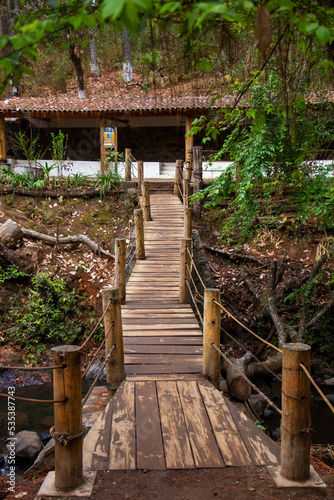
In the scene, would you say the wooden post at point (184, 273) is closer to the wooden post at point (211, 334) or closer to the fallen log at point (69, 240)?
the wooden post at point (211, 334)

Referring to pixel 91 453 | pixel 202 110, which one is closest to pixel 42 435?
pixel 91 453

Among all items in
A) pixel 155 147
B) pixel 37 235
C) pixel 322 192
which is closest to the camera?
pixel 322 192

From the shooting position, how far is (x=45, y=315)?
8.98m

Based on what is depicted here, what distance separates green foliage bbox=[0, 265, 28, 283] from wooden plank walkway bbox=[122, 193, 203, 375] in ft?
9.83

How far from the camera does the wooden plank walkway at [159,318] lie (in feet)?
13.7

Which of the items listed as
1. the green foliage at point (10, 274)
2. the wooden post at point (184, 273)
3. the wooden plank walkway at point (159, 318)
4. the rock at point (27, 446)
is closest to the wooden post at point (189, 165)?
the wooden plank walkway at point (159, 318)

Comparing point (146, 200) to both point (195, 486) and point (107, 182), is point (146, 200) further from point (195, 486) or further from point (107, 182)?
point (195, 486)

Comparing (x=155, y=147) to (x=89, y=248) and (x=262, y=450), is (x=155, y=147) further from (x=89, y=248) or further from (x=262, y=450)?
(x=262, y=450)

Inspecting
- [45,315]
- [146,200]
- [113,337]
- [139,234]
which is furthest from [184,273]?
[146,200]

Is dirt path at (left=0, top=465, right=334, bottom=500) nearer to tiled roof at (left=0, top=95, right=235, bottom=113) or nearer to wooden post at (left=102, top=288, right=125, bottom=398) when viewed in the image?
wooden post at (left=102, top=288, right=125, bottom=398)

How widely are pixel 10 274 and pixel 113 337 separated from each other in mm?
6338

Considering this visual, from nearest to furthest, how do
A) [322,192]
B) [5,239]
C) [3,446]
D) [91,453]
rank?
[91,453], [3,446], [322,192], [5,239]

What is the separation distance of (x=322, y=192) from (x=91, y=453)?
655cm

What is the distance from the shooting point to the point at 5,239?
9312mm
